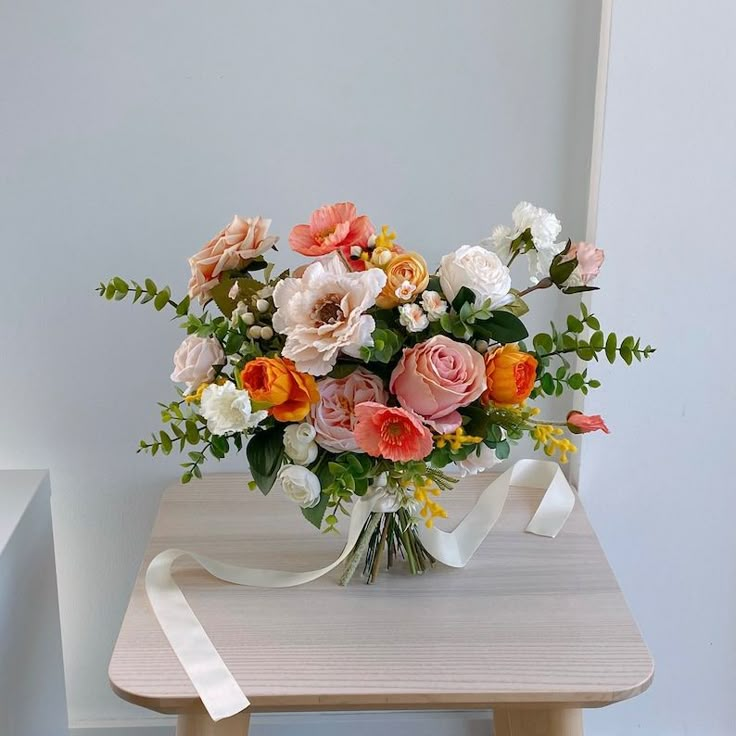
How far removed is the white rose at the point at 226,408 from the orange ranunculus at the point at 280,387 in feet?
0.05

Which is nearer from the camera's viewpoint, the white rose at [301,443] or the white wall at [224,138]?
the white rose at [301,443]

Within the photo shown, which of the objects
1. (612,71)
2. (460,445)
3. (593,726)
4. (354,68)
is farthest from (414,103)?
(593,726)

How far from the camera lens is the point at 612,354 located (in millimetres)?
872

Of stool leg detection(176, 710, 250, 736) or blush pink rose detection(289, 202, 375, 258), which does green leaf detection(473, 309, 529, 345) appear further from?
stool leg detection(176, 710, 250, 736)

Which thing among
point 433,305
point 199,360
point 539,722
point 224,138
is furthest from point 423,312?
point 539,722

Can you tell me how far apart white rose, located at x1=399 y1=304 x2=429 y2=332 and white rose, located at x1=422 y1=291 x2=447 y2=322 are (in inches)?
0.4

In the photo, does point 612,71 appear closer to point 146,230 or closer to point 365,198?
point 365,198

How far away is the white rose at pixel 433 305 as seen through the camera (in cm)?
83

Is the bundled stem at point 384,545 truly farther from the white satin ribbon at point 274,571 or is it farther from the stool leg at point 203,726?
the stool leg at point 203,726

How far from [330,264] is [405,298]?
8cm

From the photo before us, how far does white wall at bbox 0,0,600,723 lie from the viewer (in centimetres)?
110

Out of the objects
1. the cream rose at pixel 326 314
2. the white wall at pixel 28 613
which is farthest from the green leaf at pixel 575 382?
the white wall at pixel 28 613

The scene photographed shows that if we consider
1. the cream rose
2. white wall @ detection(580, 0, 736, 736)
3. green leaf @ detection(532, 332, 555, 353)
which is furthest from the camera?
white wall @ detection(580, 0, 736, 736)

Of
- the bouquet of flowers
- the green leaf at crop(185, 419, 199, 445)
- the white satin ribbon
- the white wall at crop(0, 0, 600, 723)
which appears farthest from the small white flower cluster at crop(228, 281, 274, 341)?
the white wall at crop(0, 0, 600, 723)
